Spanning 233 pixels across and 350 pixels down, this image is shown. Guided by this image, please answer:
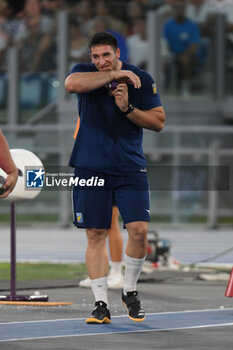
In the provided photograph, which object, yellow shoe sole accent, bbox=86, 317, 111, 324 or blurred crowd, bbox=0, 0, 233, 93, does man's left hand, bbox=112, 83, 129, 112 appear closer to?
yellow shoe sole accent, bbox=86, 317, 111, 324

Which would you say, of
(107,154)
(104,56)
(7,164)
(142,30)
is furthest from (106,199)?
(142,30)

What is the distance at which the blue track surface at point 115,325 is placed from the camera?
7.14 meters

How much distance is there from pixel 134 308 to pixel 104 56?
6.05 ft

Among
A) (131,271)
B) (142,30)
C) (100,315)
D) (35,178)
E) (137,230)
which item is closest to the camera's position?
(100,315)

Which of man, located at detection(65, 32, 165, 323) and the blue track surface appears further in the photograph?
man, located at detection(65, 32, 165, 323)

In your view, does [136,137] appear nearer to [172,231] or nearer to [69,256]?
[69,256]

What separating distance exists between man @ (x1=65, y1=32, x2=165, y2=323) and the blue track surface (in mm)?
141

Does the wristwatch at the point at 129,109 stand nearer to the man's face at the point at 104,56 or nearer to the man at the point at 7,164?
the man's face at the point at 104,56

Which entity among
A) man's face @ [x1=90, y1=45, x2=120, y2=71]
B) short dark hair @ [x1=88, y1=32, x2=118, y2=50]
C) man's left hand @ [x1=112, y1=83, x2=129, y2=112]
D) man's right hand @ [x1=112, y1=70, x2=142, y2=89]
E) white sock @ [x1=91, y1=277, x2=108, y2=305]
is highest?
short dark hair @ [x1=88, y1=32, x2=118, y2=50]

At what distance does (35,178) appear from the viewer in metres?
8.73

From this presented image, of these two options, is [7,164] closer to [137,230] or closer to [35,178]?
[137,230]

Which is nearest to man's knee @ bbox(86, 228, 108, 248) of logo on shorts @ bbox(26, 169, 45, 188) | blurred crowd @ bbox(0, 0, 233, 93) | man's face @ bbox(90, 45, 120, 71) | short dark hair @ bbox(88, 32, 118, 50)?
logo on shorts @ bbox(26, 169, 45, 188)

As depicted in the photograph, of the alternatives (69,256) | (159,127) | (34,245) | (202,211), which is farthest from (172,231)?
(159,127)

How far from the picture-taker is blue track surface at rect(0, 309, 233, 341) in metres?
7.14
